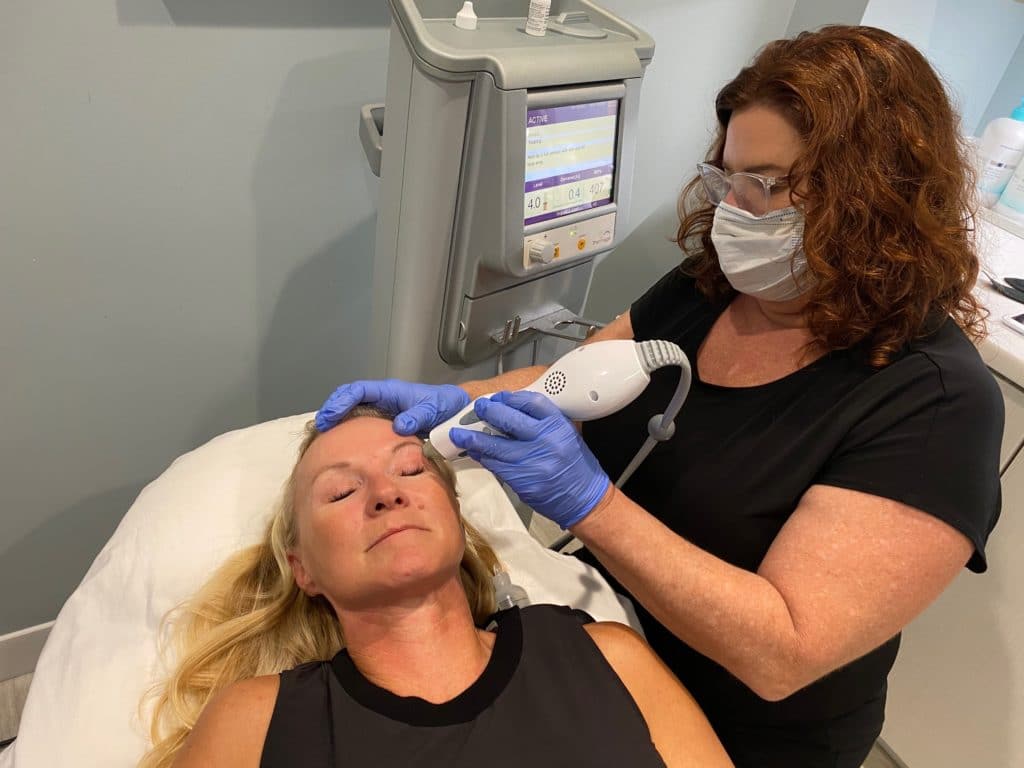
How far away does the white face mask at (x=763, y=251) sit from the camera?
3.37ft

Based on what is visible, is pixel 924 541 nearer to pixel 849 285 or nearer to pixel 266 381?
pixel 849 285

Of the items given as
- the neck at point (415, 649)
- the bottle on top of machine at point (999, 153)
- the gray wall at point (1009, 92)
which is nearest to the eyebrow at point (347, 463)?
the neck at point (415, 649)

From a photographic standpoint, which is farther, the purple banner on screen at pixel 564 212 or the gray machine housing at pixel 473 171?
the purple banner on screen at pixel 564 212

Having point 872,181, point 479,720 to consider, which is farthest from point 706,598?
point 872,181

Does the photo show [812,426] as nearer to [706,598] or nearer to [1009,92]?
[706,598]

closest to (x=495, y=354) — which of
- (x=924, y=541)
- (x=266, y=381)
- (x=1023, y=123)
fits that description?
(x=266, y=381)

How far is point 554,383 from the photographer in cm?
102

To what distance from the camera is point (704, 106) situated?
2.16m

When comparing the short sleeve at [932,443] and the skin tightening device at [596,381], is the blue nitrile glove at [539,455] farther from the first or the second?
the short sleeve at [932,443]

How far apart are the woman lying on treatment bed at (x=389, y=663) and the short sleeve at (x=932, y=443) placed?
0.43 meters

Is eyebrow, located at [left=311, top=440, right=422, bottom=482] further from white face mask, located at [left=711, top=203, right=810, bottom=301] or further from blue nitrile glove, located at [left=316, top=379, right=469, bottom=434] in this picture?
white face mask, located at [left=711, top=203, right=810, bottom=301]

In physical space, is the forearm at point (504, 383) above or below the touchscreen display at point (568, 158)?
below

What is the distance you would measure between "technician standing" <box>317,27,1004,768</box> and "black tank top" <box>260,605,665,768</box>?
0.53 feet

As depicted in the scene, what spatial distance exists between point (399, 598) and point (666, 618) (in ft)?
1.24
